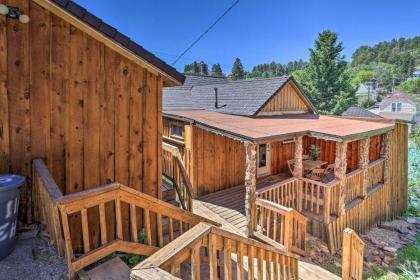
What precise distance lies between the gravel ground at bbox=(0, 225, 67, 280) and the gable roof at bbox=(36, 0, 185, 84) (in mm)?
2663

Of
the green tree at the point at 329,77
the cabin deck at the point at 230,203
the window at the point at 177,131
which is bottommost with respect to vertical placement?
the cabin deck at the point at 230,203

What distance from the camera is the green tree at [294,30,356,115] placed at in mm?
31375

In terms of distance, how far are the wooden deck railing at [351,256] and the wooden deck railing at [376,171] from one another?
4.93m

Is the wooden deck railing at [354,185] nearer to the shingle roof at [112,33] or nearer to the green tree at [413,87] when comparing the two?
the shingle roof at [112,33]

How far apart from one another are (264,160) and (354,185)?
3263 mm

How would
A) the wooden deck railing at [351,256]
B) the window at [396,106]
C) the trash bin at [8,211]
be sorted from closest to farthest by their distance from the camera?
the trash bin at [8,211] < the wooden deck railing at [351,256] < the window at [396,106]

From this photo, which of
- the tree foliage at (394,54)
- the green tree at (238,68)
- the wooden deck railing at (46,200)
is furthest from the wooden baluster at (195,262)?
the tree foliage at (394,54)

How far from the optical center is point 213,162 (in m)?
9.31

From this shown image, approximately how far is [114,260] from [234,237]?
135 cm

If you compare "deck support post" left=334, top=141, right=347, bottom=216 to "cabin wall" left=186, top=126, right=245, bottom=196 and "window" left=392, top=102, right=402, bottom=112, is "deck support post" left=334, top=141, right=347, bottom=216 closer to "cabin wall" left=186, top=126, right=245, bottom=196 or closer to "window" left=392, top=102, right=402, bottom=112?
"cabin wall" left=186, top=126, right=245, bottom=196

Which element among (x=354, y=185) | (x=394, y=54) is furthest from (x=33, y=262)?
(x=394, y=54)

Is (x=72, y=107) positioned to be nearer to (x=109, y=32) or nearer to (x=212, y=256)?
(x=109, y=32)

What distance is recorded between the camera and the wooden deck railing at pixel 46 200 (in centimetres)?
248

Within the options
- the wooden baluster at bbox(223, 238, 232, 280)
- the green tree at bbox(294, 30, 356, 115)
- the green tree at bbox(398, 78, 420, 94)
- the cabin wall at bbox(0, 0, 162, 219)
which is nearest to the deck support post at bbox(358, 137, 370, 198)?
the cabin wall at bbox(0, 0, 162, 219)
